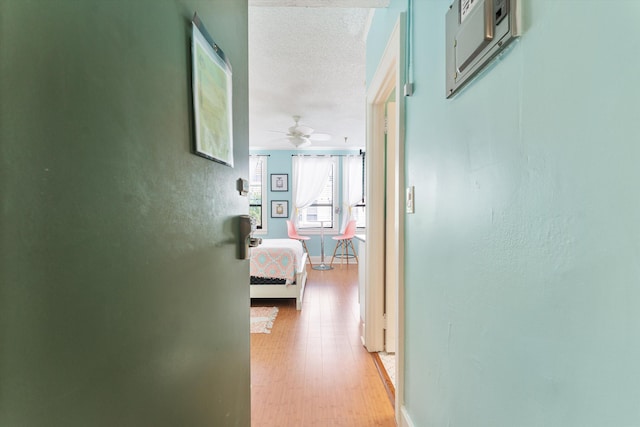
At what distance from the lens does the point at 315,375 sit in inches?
77.7

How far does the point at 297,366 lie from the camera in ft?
6.86

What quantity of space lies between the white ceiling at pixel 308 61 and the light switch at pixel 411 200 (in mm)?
1219

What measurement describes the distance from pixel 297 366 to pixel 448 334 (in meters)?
1.43

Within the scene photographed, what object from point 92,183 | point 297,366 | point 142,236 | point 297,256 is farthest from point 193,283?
point 297,256

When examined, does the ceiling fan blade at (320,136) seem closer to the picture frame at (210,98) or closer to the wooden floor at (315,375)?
the wooden floor at (315,375)

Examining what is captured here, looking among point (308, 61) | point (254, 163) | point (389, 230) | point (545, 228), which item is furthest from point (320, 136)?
point (545, 228)

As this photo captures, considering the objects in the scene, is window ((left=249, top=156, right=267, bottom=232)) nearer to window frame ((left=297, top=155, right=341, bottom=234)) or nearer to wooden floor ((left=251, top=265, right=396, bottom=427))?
window frame ((left=297, top=155, right=341, bottom=234))

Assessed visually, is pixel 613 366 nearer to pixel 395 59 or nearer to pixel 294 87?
pixel 395 59

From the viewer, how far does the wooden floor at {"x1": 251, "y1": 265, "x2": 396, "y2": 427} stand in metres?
1.59

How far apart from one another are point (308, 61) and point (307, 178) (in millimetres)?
3779

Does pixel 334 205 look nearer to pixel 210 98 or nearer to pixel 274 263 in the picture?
pixel 274 263

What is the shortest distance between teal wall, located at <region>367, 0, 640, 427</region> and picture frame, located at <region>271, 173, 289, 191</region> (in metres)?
5.48

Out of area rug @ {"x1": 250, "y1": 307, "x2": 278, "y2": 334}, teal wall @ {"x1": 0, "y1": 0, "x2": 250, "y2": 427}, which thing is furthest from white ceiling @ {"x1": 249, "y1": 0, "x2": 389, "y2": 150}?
area rug @ {"x1": 250, "y1": 307, "x2": 278, "y2": 334}

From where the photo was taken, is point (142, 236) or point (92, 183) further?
point (142, 236)
